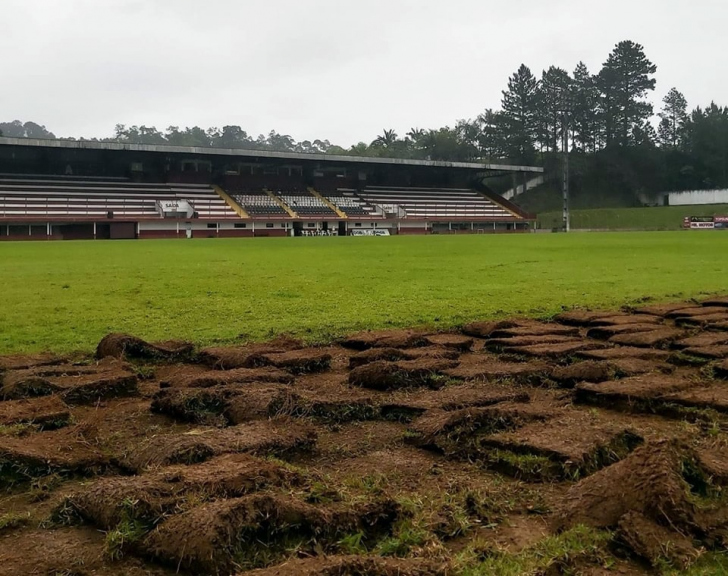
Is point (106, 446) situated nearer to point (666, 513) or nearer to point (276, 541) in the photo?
point (276, 541)

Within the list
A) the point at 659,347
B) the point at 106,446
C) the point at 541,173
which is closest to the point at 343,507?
the point at 106,446

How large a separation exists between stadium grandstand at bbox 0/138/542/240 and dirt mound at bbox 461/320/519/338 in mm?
43496

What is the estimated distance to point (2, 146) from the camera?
47.0m

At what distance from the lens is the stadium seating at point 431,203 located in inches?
2323

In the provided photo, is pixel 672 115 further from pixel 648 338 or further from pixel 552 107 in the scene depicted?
pixel 648 338

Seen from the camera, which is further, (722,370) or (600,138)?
(600,138)

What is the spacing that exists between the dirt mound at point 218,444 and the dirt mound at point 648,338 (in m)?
3.41

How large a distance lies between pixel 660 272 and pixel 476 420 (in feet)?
39.1

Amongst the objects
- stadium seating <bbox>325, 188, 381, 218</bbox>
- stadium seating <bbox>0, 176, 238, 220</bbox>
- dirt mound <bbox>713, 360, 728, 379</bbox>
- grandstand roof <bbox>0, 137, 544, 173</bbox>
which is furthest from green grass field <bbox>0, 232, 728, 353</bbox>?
stadium seating <bbox>325, 188, 381, 218</bbox>

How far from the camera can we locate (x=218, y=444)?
293cm

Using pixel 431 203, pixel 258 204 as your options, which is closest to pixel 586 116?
pixel 431 203

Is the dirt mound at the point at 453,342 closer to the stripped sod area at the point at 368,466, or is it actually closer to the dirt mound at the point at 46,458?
the stripped sod area at the point at 368,466

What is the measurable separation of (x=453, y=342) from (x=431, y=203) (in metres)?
56.5

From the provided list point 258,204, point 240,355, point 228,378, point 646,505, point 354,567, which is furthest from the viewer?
point 258,204
